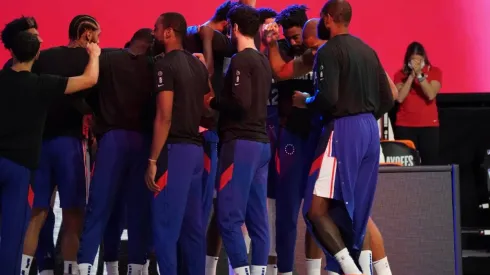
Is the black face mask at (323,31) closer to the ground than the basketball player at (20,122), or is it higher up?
higher up

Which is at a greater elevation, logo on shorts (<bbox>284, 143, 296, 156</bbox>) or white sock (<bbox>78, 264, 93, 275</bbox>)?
logo on shorts (<bbox>284, 143, 296, 156</bbox>)

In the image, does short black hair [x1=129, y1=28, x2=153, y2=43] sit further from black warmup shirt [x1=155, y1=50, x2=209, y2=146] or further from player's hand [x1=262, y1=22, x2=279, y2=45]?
player's hand [x1=262, y1=22, x2=279, y2=45]

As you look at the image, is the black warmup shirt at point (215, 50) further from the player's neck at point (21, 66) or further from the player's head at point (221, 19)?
the player's neck at point (21, 66)

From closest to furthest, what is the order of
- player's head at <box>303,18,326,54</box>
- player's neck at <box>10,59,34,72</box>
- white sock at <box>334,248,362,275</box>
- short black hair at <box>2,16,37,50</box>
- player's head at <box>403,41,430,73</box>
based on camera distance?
white sock at <box>334,248,362,275</box>, player's neck at <box>10,59,34,72</box>, short black hair at <box>2,16,37,50</box>, player's head at <box>303,18,326,54</box>, player's head at <box>403,41,430,73</box>

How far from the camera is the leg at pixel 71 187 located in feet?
18.7

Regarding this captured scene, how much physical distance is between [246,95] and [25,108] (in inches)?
50.2

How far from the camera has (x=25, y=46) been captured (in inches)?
208

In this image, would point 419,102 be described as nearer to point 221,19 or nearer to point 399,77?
point 399,77

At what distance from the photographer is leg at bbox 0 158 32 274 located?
5.10m

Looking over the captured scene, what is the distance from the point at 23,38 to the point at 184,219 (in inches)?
54.9

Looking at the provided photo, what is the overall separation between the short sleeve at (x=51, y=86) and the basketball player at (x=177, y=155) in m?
0.54

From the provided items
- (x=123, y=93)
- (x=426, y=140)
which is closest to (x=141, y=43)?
(x=123, y=93)

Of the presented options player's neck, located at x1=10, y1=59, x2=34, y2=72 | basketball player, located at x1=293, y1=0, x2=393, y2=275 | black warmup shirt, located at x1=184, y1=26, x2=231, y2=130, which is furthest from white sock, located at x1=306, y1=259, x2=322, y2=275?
player's neck, located at x1=10, y1=59, x2=34, y2=72

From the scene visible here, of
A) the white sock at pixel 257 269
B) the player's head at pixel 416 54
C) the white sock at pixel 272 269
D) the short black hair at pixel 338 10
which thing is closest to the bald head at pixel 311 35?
the short black hair at pixel 338 10
